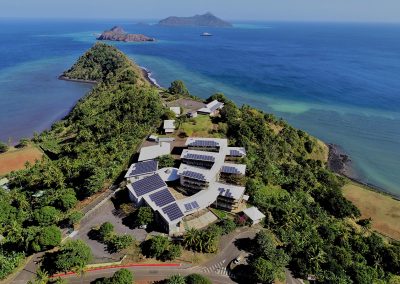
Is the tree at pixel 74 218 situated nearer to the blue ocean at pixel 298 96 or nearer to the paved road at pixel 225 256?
the paved road at pixel 225 256

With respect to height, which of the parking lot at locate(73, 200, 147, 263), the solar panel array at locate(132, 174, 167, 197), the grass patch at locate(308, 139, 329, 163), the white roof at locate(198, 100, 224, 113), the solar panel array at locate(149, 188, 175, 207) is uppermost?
the white roof at locate(198, 100, 224, 113)

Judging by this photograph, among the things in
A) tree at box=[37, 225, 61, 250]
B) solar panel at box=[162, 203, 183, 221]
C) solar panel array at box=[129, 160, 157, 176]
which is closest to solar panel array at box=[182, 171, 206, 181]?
Answer: solar panel array at box=[129, 160, 157, 176]

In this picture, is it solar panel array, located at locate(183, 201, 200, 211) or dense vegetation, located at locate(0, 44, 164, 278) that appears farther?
solar panel array, located at locate(183, 201, 200, 211)

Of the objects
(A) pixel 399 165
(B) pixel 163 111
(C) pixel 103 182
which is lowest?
(A) pixel 399 165

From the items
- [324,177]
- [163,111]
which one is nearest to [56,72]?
[163,111]

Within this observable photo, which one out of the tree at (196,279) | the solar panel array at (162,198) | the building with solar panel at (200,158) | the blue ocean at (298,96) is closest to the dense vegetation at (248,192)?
the solar panel array at (162,198)

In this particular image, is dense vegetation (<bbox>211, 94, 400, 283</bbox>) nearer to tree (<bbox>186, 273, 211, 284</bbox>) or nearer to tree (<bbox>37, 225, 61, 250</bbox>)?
tree (<bbox>186, 273, 211, 284</bbox>)

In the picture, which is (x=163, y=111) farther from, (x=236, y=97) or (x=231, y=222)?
(x=236, y=97)
